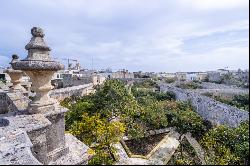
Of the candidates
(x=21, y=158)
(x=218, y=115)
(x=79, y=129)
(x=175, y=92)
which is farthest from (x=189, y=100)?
(x=21, y=158)

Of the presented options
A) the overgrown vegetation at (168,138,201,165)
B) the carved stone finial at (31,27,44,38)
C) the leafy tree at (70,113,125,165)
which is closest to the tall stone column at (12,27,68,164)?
the carved stone finial at (31,27,44,38)

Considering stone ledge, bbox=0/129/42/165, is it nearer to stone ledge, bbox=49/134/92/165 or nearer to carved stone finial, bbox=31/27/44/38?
stone ledge, bbox=49/134/92/165

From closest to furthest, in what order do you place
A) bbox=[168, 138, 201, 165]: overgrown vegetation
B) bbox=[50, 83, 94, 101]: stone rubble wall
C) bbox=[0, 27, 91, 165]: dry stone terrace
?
A: bbox=[168, 138, 201, 165]: overgrown vegetation
bbox=[0, 27, 91, 165]: dry stone terrace
bbox=[50, 83, 94, 101]: stone rubble wall

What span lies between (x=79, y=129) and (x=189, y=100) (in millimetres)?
15834

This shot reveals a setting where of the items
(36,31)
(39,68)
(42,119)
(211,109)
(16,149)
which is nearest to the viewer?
(16,149)

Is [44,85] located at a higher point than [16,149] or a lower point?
higher

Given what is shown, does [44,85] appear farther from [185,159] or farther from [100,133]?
[185,159]

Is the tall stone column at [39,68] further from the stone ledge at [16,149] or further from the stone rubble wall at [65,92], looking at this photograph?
the stone rubble wall at [65,92]

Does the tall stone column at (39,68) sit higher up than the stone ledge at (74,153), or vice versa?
the tall stone column at (39,68)

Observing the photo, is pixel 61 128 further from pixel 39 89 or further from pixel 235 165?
pixel 235 165

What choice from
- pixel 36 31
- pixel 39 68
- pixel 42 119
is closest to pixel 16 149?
pixel 42 119

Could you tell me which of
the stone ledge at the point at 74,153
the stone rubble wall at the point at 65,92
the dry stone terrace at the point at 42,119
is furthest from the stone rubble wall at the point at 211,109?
the stone rubble wall at the point at 65,92

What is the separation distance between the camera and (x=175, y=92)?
99.9ft

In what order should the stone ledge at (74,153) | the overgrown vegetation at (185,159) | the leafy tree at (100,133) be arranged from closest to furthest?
the overgrown vegetation at (185,159) < the stone ledge at (74,153) < the leafy tree at (100,133)
